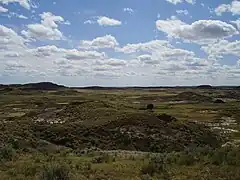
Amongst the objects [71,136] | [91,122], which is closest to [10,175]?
[71,136]

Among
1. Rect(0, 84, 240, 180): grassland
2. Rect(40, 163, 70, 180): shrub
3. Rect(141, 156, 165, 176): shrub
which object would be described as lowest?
Rect(0, 84, 240, 180): grassland

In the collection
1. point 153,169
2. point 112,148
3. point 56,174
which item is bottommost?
point 112,148

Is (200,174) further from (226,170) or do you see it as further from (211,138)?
(211,138)

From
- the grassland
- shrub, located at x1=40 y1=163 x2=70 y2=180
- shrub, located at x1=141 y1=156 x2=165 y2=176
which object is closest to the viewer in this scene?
shrub, located at x1=40 y1=163 x2=70 y2=180

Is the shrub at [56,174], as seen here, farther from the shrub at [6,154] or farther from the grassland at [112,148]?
the shrub at [6,154]

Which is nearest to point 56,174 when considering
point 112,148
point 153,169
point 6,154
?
point 153,169

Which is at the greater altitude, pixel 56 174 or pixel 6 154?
pixel 56 174

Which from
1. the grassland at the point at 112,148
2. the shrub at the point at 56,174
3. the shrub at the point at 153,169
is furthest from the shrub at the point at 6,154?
the shrub at the point at 153,169

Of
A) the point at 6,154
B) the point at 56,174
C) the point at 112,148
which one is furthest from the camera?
the point at 112,148

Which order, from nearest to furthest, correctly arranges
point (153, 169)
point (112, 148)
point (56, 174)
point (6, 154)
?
1. point (56, 174)
2. point (153, 169)
3. point (6, 154)
4. point (112, 148)

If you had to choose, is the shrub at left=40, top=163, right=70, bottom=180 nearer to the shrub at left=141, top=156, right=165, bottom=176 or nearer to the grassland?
the grassland

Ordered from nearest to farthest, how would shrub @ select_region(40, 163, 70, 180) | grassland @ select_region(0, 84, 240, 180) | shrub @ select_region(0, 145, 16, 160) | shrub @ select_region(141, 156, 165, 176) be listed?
shrub @ select_region(40, 163, 70, 180) < grassland @ select_region(0, 84, 240, 180) < shrub @ select_region(141, 156, 165, 176) < shrub @ select_region(0, 145, 16, 160)

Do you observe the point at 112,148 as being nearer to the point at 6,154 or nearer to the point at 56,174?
the point at 6,154

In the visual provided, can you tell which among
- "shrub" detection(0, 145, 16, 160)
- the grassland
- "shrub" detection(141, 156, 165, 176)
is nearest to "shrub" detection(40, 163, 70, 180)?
the grassland
